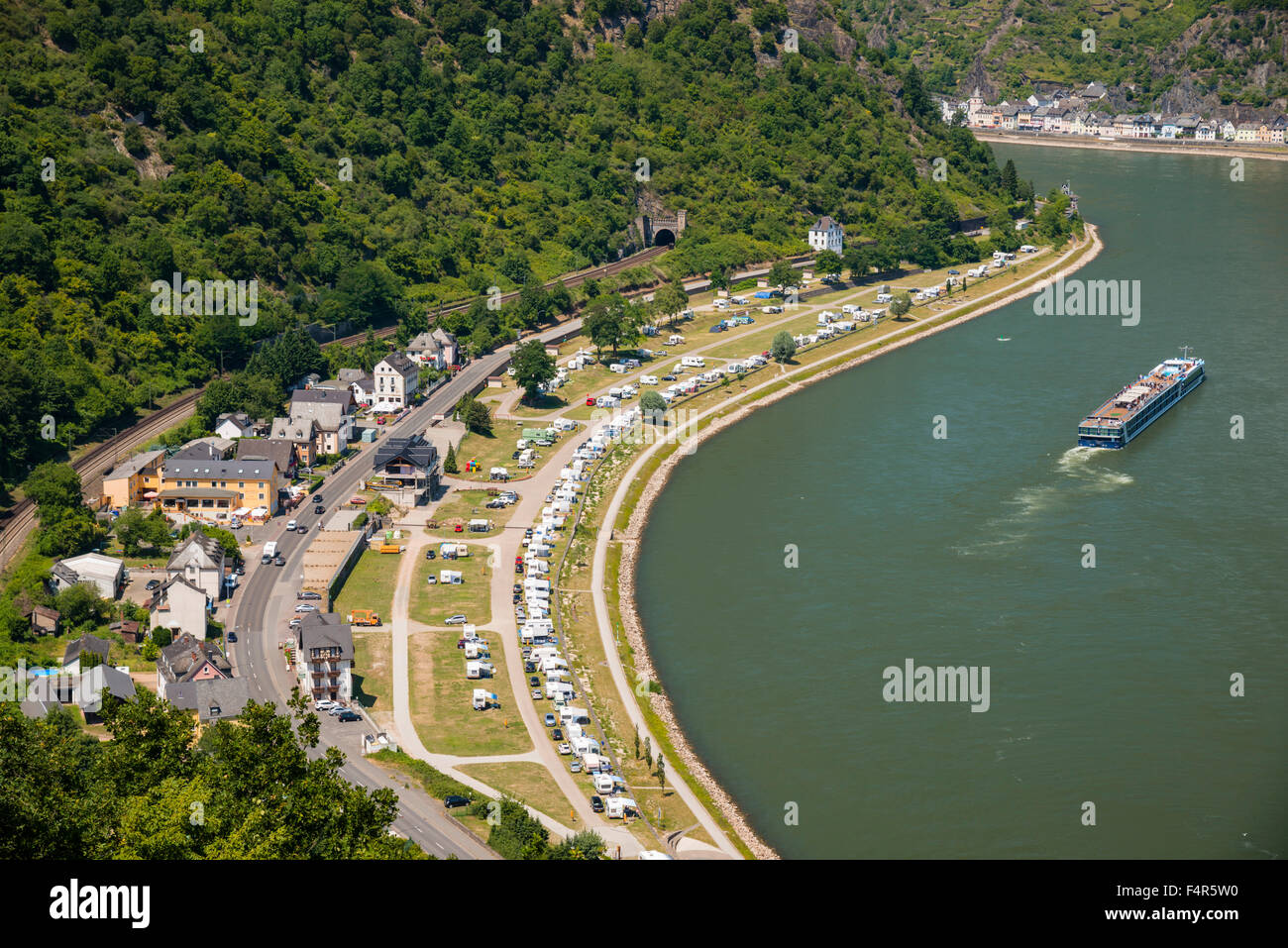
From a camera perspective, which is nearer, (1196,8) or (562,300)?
(562,300)

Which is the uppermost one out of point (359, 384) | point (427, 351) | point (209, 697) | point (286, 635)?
point (427, 351)

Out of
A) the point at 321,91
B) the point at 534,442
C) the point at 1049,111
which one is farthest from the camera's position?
the point at 1049,111

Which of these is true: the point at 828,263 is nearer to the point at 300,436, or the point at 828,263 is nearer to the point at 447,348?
the point at 447,348

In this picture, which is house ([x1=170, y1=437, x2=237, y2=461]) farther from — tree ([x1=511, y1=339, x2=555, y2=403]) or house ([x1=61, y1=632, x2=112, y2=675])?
tree ([x1=511, y1=339, x2=555, y2=403])

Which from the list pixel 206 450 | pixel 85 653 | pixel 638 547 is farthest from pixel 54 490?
pixel 638 547

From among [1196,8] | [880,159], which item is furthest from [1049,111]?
[880,159]

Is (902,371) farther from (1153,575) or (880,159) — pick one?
(880,159)

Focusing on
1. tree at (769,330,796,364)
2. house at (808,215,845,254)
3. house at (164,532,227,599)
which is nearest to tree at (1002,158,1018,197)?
house at (808,215,845,254)
